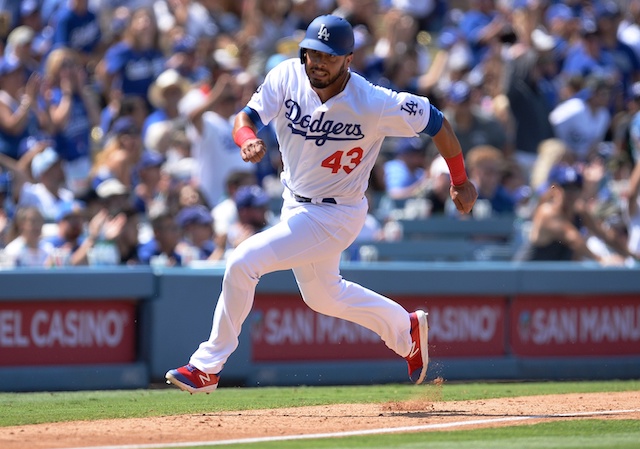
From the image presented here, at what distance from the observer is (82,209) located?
10625mm

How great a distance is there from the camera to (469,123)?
13328 millimetres

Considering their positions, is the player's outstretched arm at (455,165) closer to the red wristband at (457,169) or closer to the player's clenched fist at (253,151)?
the red wristband at (457,169)

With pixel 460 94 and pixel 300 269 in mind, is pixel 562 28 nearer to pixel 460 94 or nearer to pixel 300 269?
pixel 460 94

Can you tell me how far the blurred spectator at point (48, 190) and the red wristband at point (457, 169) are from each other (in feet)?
15.8

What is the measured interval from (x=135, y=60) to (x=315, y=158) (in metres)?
7.42

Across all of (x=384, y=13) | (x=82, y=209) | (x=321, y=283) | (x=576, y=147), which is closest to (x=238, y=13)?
(x=384, y=13)

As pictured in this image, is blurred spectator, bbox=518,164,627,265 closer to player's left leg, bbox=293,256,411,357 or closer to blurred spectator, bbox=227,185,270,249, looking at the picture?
blurred spectator, bbox=227,185,270,249

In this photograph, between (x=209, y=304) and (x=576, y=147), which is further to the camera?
(x=576, y=147)

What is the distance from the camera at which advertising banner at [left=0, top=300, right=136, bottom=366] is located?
903 cm

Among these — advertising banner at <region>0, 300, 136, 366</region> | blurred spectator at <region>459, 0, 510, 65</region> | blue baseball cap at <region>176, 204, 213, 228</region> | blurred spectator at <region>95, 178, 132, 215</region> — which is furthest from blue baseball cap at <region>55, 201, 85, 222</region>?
blurred spectator at <region>459, 0, 510, 65</region>

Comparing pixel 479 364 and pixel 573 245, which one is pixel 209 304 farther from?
pixel 573 245

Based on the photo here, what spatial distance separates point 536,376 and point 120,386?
12.4ft

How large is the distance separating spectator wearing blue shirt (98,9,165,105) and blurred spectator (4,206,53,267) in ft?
13.5

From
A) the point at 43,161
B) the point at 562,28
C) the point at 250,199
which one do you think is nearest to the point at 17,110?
the point at 43,161
